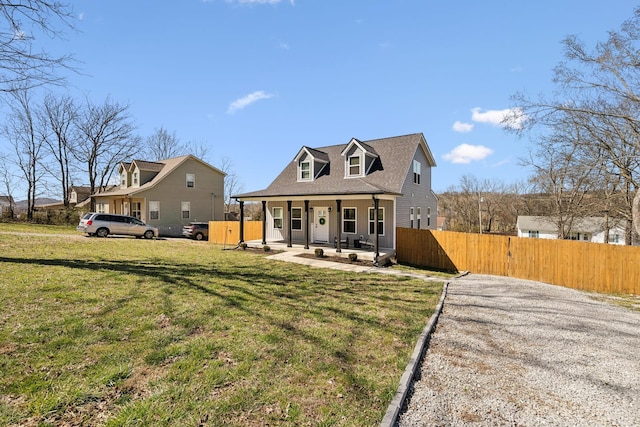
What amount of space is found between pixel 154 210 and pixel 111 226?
596cm

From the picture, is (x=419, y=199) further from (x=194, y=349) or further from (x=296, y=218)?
(x=194, y=349)

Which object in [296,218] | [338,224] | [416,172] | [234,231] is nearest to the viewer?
[338,224]

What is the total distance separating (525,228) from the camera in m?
37.4

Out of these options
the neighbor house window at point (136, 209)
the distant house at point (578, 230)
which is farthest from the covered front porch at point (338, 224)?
the distant house at point (578, 230)

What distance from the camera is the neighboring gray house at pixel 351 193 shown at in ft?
52.0

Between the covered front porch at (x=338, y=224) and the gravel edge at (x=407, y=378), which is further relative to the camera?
the covered front porch at (x=338, y=224)

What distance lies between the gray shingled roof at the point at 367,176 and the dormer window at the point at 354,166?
0.50 m

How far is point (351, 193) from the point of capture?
1398cm

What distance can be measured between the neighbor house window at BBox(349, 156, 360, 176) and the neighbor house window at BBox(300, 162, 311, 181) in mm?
2735

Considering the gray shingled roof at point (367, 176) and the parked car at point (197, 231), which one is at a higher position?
the gray shingled roof at point (367, 176)

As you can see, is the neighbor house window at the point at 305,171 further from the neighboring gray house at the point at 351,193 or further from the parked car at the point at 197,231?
the parked car at the point at 197,231

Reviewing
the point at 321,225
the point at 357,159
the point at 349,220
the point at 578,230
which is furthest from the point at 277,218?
the point at 578,230

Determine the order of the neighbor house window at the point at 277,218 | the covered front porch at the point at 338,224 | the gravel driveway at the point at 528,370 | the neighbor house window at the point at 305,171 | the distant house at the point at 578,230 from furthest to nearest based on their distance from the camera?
the distant house at the point at 578,230
the neighbor house window at the point at 277,218
the neighbor house window at the point at 305,171
the covered front porch at the point at 338,224
the gravel driveway at the point at 528,370

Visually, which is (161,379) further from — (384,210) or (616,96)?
(616,96)
